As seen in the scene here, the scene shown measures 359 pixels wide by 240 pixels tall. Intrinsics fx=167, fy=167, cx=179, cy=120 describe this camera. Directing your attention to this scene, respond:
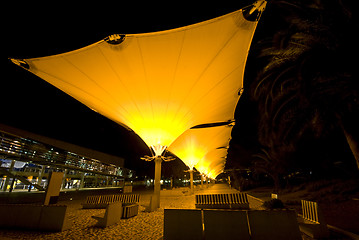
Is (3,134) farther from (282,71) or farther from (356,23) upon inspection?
(356,23)

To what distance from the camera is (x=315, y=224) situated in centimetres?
404

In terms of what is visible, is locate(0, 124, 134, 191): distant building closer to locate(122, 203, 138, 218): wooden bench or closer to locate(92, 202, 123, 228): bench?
locate(122, 203, 138, 218): wooden bench

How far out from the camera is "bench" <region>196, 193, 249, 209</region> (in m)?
8.10

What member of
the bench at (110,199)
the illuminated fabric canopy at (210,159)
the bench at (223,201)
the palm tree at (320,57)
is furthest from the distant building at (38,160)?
the palm tree at (320,57)

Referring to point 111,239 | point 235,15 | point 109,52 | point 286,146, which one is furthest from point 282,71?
point 286,146

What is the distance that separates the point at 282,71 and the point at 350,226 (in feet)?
17.9

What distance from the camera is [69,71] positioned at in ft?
22.5

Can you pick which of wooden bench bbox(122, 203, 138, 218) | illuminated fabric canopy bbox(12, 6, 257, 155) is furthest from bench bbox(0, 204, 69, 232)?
illuminated fabric canopy bbox(12, 6, 257, 155)

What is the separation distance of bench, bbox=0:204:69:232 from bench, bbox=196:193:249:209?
5661mm

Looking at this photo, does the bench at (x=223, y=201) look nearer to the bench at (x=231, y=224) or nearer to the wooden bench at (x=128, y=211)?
the wooden bench at (x=128, y=211)

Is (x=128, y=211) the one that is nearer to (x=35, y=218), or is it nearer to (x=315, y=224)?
(x=35, y=218)

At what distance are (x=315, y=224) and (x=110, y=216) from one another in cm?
586

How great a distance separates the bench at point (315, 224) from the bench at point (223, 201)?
357cm

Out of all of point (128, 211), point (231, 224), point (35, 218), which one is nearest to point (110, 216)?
point (128, 211)
